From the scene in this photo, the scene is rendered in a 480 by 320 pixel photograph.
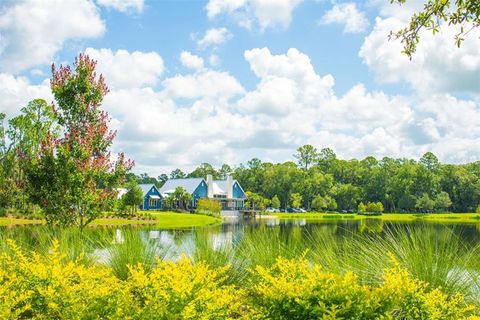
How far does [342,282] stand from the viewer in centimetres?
354

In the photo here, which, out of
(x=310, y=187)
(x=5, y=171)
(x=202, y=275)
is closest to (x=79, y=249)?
(x=202, y=275)

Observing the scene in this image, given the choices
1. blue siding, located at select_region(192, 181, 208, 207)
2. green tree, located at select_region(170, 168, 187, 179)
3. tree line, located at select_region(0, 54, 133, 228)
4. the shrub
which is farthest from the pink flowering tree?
green tree, located at select_region(170, 168, 187, 179)

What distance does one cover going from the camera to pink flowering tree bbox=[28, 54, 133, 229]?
9734 millimetres

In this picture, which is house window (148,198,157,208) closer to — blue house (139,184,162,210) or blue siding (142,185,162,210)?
blue house (139,184,162,210)

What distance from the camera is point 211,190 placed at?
72812mm

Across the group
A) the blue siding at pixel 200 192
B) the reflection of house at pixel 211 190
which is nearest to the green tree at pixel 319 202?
the reflection of house at pixel 211 190

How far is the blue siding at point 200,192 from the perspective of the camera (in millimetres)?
70000

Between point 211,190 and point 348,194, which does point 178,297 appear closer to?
point 211,190

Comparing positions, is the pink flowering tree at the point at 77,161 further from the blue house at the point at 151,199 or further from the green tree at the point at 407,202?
the green tree at the point at 407,202

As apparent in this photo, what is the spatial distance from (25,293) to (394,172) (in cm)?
9040

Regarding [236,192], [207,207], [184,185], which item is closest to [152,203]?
[184,185]

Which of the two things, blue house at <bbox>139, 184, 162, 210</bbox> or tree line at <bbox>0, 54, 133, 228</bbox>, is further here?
blue house at <bbox>139, 184, 162, 210</bbox>

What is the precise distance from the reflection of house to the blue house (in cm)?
107

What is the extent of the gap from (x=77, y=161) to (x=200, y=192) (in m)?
61.7
